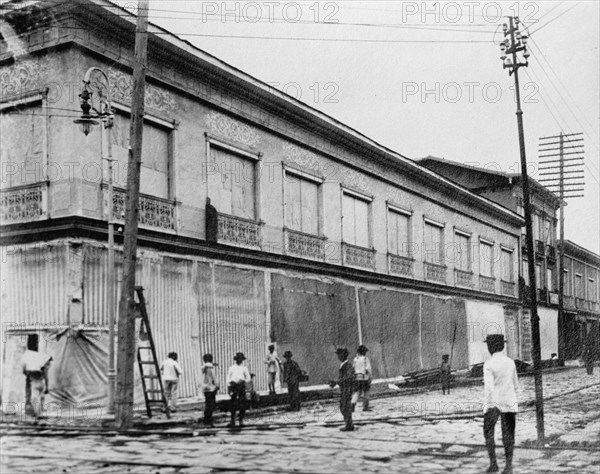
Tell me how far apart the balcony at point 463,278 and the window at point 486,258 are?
1829mm

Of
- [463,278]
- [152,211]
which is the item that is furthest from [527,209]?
[463,278]

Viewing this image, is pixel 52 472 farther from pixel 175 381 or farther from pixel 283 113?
pixel 283 113

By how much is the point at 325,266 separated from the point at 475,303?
14.2 metres

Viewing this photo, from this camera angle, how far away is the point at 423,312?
1156 inches

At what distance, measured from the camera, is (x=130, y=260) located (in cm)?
1277

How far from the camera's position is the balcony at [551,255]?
47.3m

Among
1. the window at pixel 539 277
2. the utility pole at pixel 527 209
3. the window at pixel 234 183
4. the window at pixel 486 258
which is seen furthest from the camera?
the window at pixel 539 277

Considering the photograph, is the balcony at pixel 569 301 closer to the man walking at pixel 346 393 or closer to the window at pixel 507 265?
the window at pixel 507 265

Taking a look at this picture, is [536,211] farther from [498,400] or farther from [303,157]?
[498,400]

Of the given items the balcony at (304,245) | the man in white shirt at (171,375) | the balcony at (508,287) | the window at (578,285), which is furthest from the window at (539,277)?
the man in white shirt at (171,375)

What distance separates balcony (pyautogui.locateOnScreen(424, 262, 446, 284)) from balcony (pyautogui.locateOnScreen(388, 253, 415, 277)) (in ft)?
4.65

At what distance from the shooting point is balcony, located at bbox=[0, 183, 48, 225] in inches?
A: 577

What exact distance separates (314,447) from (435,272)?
69.7 feet

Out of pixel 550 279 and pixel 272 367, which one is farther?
pixel 550 279
